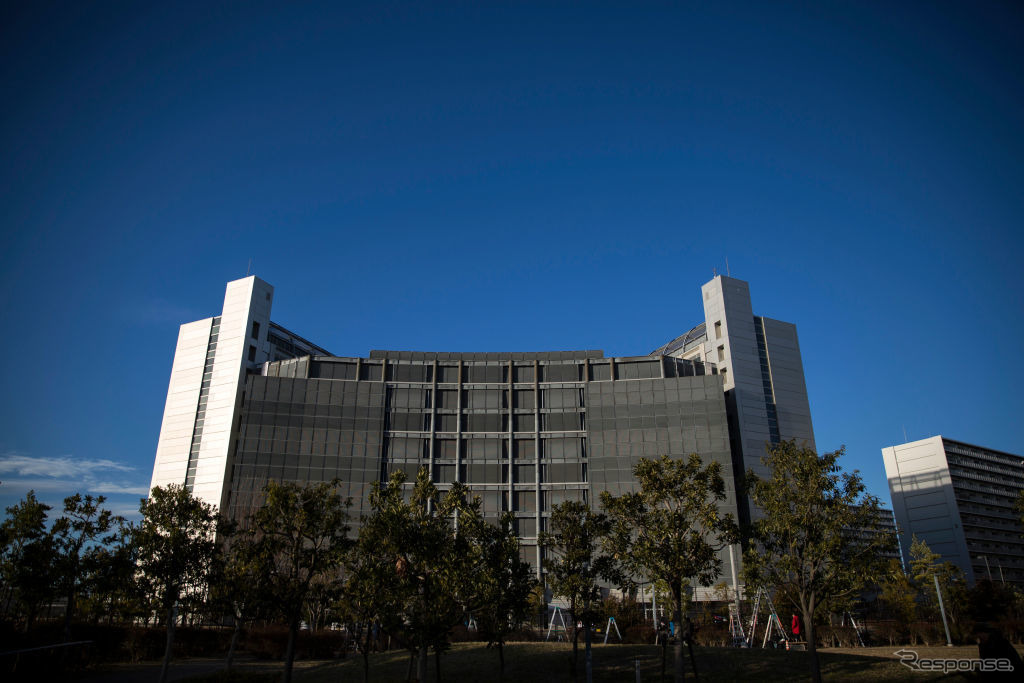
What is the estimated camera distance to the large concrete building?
88000mm

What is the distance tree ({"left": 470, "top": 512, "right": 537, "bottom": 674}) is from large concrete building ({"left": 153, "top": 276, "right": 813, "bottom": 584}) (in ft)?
177

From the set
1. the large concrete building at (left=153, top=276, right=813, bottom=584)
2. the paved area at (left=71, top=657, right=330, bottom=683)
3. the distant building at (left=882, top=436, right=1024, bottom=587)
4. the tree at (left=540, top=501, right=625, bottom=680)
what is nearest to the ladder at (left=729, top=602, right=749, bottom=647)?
the tree at (left=540, top=501, right=625, bottom=680)

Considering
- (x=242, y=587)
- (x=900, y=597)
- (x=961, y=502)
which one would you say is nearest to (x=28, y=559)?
(x=242, y=587)

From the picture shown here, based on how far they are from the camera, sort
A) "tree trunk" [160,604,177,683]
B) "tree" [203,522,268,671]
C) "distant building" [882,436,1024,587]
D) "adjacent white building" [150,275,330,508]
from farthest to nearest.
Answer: "distant building" [882,436,1024,587], "adjacent white building" [150,275,330,508], "tree trunk" [160,604,177,683], "tree" [203,522,268,671]

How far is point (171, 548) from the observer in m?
34.0

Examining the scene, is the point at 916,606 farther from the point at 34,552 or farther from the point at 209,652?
the point at 34,552

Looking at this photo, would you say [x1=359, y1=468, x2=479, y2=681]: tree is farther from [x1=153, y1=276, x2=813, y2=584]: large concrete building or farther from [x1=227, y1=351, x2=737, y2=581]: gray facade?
[x1=227, y1=351, x2=737, y2=581]: gray facade

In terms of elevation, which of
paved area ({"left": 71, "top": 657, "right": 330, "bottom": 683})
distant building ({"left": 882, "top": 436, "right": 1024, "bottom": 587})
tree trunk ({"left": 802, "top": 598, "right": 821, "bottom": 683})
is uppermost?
distant building ({"left": 882, "top": 436, "right": 1024, "bottom": 587})

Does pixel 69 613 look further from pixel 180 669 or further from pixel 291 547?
pixel 291 547

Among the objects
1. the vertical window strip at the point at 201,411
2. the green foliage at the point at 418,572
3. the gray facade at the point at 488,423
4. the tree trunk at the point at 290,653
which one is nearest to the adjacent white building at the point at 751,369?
the gray facade at the point at 488,423

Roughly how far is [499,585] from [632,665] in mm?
8931

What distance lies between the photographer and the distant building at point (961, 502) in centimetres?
12756

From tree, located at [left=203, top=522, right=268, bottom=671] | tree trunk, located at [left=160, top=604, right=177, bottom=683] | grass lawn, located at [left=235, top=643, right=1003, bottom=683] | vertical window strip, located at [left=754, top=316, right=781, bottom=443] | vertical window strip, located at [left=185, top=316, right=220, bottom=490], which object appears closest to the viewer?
tree, located at [left=203, top=522, right=268, bottom=671]

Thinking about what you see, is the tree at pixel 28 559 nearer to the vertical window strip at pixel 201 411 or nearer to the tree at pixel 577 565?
the tree at pixel 577 565
